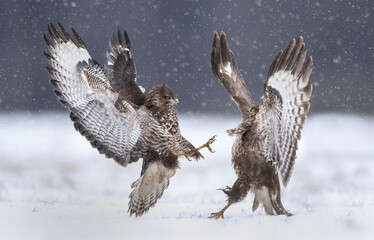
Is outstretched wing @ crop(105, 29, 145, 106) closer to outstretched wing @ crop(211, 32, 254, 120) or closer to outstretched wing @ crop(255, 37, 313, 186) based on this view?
outstretched wing @ crop(211, 32, 254, 120)

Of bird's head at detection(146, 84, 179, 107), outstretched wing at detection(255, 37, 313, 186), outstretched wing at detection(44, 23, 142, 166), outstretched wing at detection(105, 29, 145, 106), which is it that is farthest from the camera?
outstretched wing at detection(105, 29, 145, 106)

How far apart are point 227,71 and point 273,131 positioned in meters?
0.51

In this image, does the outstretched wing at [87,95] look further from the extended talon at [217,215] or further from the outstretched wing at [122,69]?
the extended talon at [217,215]

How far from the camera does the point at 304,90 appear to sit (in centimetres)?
189

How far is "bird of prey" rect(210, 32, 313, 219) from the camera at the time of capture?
190 centimetres

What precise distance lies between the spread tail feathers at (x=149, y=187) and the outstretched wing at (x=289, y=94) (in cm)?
45

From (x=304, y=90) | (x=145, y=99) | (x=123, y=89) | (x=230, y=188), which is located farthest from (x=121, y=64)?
(x=304, y=90)

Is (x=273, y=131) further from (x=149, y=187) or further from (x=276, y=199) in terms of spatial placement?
(x=149, y=187)

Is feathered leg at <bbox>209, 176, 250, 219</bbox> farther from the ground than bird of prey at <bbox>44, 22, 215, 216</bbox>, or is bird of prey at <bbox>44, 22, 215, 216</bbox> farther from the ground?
bird of prey at <bbox>44, 22, 215, 216</bbox>

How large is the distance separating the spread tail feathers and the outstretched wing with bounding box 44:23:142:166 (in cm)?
13

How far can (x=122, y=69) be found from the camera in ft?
7.96

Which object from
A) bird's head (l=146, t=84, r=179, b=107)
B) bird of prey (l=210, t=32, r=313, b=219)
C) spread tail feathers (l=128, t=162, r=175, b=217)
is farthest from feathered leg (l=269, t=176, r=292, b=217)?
bird's head (l=146, t=84, r=179, b=107)

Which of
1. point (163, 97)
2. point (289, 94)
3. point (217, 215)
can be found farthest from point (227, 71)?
point (217, 215)

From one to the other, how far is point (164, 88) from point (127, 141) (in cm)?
25
